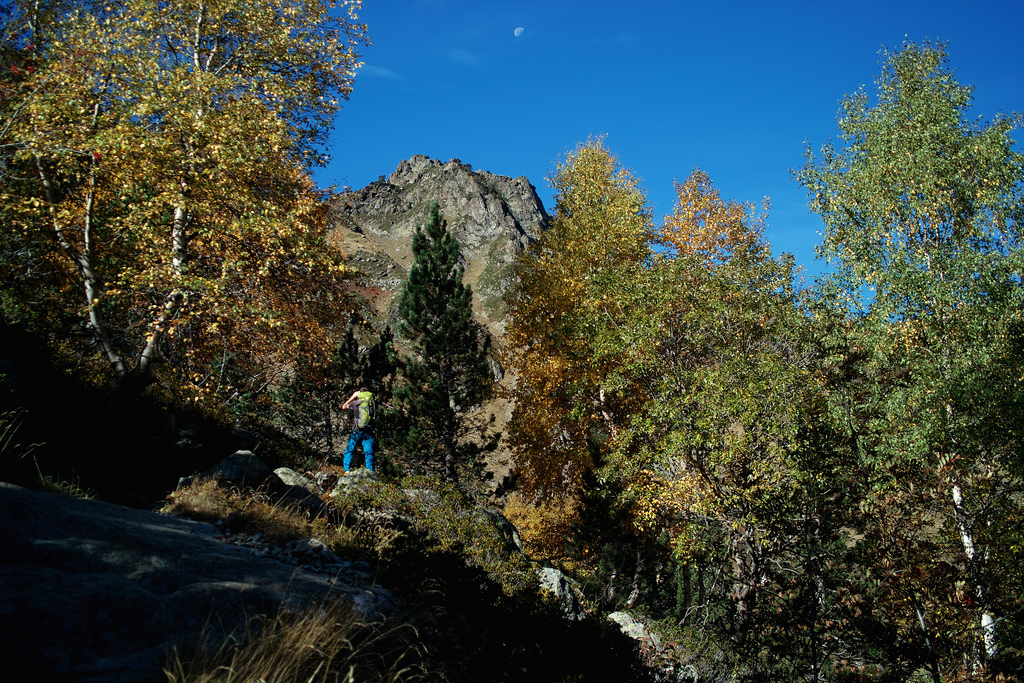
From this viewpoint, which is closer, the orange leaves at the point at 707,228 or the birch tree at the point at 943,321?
the birch tree at the point at 943,321

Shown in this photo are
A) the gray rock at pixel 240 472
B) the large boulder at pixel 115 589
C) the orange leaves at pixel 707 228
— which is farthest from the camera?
the orange leaves at pixel 707 228

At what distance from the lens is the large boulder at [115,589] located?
10.4ft

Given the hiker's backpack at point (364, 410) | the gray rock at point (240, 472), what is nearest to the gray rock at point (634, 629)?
the hiker's backpack at point (364, 410)

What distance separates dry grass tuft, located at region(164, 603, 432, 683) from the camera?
336cm

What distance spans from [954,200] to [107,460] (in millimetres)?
19537

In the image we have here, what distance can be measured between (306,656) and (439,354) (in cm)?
2185

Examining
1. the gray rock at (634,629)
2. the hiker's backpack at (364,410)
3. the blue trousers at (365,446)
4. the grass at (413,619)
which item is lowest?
the gray rock at (634,629)

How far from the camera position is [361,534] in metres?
7.94

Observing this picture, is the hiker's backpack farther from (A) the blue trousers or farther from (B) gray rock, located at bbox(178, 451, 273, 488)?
(B) gray rock, located at bbox(178, 451, 273, 488)

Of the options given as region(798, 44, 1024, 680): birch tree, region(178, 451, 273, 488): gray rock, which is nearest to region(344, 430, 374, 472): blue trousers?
region(178, 451, 273, 488): gray rock

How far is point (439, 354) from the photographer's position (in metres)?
25.4

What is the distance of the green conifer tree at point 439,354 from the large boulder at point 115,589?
61.3ft

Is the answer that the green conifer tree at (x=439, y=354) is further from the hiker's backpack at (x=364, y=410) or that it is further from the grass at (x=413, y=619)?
the grass at (x=413, y=619)

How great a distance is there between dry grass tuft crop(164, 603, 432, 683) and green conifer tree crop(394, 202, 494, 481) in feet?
63.7
